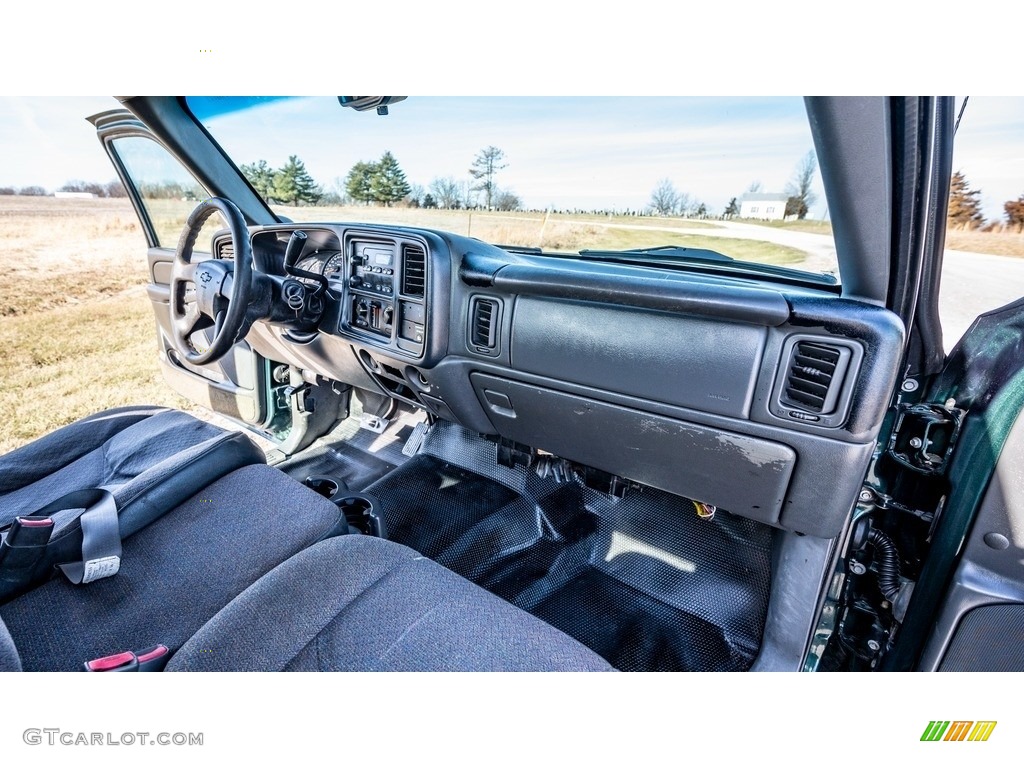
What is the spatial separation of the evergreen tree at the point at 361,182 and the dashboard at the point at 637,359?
22cm

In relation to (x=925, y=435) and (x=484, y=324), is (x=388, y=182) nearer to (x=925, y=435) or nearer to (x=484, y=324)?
(x=484, y=324)

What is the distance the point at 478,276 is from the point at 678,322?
2.05ft

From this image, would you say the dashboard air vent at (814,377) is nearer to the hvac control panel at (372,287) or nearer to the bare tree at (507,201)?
the bare tree at (507,201)

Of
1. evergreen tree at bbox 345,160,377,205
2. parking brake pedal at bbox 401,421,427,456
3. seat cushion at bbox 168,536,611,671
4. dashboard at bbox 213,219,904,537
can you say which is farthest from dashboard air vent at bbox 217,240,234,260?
seat cushion at bbox 168,536,611,671

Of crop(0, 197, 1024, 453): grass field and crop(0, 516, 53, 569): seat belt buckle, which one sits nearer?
crop(0, 516, 53, 569): seat belt buckle

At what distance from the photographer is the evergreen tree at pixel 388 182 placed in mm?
1966

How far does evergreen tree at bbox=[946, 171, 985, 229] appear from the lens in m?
0.95

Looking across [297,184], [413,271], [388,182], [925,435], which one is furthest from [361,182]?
[925,435]

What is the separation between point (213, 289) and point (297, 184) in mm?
761

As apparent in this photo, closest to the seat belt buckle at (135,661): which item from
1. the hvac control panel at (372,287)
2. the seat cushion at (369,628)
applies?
the seat cushion at (369,628)

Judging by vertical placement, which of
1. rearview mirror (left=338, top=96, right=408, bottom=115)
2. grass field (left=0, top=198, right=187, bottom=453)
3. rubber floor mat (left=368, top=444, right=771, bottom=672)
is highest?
rearview mirror (left=338, top=96, right=408, bottom=115)
